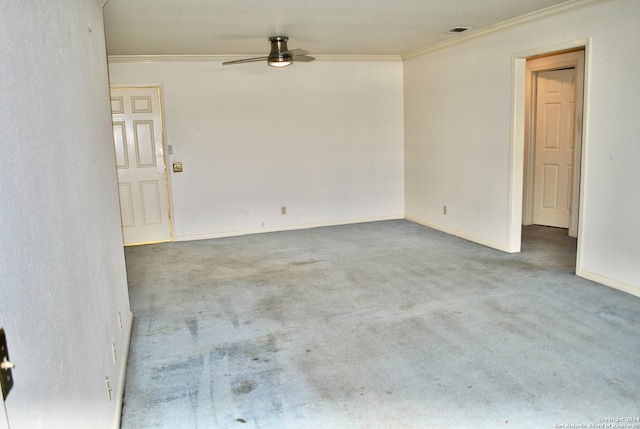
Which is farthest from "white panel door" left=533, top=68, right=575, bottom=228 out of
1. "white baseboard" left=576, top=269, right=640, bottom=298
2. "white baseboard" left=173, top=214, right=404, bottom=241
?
"white baseboard" left=576, top=269, right=640, bottom=298

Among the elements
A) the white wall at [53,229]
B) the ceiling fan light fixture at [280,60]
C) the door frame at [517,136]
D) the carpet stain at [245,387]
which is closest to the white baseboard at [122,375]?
the white wall at [53,229]

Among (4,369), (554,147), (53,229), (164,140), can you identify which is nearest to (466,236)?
(554,147)

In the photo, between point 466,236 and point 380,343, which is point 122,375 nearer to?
point 380,343

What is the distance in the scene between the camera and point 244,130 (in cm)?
644

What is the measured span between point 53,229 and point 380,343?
223 centimetres

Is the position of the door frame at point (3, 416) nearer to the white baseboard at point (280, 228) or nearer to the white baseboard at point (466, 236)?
the white baseboard at point (466, 236)

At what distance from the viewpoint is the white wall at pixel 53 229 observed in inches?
39.3

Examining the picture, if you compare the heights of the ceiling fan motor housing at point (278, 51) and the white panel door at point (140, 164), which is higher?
the ceiling fan motor housing at point (278, 51)

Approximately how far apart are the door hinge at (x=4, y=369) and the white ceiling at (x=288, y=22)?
340cm

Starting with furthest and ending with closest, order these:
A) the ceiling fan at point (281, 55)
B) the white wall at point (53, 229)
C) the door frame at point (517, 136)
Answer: the ceiling fan at point (281, 55), the door frame at point (517, 136), the white wall at point (53, 229)

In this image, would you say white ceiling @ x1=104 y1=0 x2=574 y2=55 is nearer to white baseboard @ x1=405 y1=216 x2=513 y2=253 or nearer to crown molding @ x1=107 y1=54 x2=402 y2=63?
crown molding @ x1=107 y1=54 x2=402 y2=63

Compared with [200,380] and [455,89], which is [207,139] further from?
[200,380]

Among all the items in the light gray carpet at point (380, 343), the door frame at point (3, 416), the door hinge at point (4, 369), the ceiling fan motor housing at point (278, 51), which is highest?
the ceiling fan motor housing at point (278, 51)

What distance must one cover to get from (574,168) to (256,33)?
419cm
